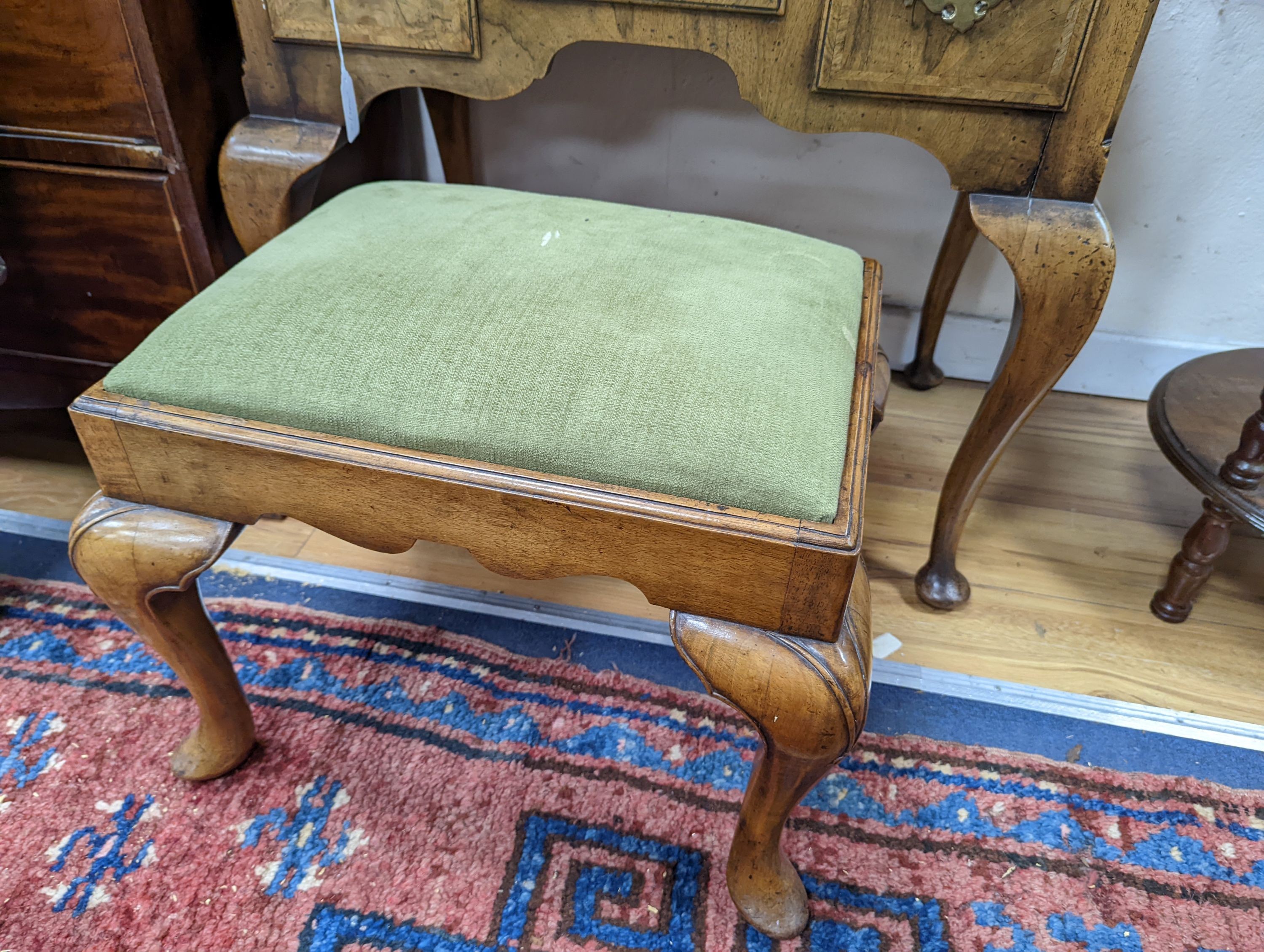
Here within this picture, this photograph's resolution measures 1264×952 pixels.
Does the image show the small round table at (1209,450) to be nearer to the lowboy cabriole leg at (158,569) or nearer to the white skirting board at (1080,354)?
the white skirting board at (1080,354)

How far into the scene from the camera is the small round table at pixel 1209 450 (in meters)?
0.90

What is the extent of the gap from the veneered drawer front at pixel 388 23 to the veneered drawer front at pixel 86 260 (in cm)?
25

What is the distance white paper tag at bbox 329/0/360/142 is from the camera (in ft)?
2.57

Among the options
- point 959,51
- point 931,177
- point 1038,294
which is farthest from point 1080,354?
point 959,51

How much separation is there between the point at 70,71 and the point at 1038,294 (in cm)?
98

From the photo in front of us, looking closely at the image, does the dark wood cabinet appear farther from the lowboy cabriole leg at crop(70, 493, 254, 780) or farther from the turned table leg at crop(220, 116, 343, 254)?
the lowboy cabriole leg at crop(70, 493, 254, 780)

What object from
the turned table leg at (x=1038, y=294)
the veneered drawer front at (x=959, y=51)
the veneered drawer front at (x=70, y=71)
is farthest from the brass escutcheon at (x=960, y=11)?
the veneered drawer front at (x=70, y=71)

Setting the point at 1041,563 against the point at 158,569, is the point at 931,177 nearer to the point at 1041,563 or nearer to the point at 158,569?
the point at 1041,563

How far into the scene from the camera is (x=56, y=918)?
2.33 feet

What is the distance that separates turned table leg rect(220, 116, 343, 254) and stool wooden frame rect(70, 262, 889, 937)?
0.35 metres

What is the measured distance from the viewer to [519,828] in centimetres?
79

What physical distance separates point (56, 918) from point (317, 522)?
0.43 metres

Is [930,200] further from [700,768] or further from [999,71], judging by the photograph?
[700,768]

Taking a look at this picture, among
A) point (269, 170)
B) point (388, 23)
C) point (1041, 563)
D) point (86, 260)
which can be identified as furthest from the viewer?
point (1041, 563)
